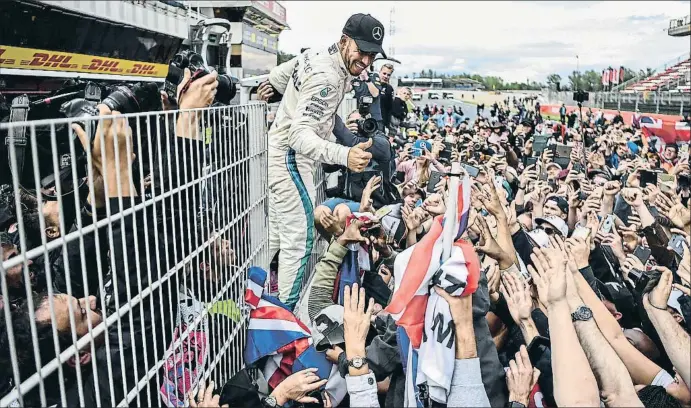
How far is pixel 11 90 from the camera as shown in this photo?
846 cm

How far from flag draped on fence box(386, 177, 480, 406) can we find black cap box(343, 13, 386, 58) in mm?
1350

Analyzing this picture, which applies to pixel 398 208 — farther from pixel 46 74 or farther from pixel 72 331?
pixel 46 74

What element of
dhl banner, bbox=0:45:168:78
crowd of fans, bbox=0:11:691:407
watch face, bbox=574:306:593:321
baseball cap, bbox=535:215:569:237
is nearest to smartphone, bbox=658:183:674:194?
baseball cap, bbox=535:215:569:237

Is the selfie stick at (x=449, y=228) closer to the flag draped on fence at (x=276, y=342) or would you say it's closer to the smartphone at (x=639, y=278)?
the flag draped on fence at (x=276, y=342)

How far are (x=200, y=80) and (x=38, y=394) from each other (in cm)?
132

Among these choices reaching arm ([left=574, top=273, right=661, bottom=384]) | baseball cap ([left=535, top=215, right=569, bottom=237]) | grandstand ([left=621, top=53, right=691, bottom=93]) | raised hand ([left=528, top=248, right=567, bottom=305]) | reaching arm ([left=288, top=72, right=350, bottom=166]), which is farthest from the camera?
grandstand ([left=621, top=53, right=691, bottom=93])

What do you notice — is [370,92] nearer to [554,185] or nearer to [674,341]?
[554,185]

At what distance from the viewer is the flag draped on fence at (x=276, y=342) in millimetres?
2689

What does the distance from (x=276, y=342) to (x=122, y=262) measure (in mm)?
1016

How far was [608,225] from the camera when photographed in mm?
4969

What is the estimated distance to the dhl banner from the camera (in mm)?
8266

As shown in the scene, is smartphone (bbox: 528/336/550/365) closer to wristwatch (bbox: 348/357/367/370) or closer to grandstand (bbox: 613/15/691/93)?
wristwatch (bbox: 348/357/367/370)

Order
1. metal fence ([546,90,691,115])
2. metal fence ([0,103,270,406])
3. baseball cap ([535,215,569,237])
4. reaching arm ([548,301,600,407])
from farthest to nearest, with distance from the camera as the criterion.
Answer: metal fence ([546,90,691,115]) < baseball cap ([535,215,569,237]) < reaching arm ([548,301,600,407]) < metal fence ([0,103,270,406])

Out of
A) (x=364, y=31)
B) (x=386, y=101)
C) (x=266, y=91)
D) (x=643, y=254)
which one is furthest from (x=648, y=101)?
(x=364, y=31)
